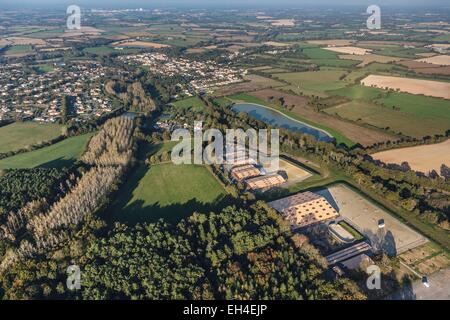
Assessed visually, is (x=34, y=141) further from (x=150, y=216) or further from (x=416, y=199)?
(x=416, y=199)

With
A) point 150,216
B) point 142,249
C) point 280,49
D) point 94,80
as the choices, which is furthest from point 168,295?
point 280,49

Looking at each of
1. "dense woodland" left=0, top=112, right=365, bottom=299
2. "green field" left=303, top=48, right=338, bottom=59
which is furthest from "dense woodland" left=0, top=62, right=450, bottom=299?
"green field" left=303, top=48, right=338, bottom=59

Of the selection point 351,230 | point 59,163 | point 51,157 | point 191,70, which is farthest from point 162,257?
point 191,70

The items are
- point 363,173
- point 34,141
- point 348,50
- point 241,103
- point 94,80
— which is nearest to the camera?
point 363,173

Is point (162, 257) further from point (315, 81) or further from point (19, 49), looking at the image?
point (19, 49)

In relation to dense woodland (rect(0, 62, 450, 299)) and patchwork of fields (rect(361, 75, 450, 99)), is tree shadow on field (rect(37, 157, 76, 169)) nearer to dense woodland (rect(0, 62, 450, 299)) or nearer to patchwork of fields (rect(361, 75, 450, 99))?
dense woodland (rect(0, 62, 450, 299))

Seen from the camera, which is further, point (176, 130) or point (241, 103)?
point (241, 103)
